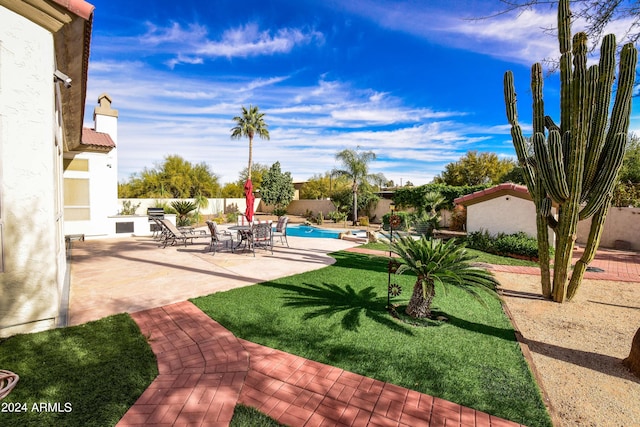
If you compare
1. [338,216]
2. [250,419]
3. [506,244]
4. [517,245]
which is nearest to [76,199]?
[250,419]

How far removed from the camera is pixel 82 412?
2.73 metres

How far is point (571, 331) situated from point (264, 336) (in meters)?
5.10

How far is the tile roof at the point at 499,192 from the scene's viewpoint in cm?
1345

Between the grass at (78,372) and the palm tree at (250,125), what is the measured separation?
30875 millimetres

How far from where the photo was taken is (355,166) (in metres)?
25.3

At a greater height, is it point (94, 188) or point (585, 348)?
point (94, 188)

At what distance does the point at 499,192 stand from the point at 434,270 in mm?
11460

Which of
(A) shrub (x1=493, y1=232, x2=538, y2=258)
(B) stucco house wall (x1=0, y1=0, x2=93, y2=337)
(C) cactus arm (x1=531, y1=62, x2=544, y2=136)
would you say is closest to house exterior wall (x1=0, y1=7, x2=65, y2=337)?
(B) stucco house wall (x1=0, y1=0, x2=93, y2=337)

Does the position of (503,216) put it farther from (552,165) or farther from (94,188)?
(94,188)

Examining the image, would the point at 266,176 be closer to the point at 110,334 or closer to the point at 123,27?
the point at 123,27

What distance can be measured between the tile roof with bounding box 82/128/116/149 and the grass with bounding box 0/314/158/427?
34.3 feet

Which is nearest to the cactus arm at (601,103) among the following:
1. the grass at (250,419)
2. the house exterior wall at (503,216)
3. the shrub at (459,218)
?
the grass at (250,419)

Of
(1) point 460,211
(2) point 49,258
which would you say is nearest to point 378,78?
(1) point 460,211

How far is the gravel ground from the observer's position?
3.14 m
